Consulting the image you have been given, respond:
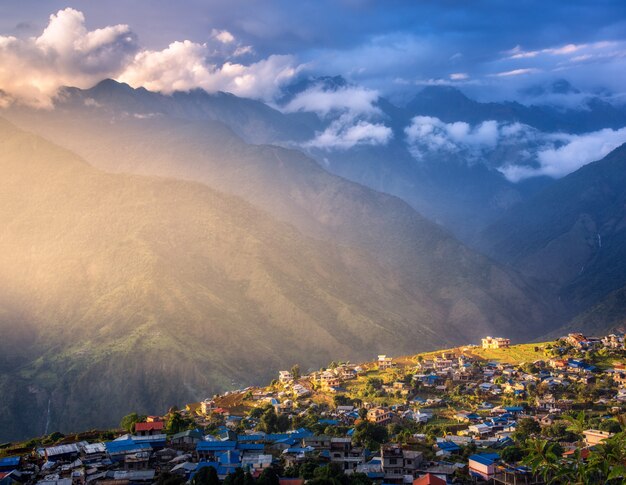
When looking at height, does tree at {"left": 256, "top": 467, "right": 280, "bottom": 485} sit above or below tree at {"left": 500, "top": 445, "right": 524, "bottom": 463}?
above

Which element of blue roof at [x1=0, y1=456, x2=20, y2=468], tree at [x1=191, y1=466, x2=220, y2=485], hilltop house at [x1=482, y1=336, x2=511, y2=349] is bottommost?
tree at [x1=191, y1=466, x2=220, y2=485]

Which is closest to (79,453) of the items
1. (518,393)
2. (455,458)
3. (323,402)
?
(455,458)

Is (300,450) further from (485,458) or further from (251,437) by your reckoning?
(485,458)

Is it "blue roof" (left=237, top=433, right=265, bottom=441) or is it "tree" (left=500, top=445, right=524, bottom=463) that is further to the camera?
"blue roof" (left=237, top=433, right=265, bottom=441)

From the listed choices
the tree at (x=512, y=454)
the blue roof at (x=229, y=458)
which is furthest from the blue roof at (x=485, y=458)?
the blue roof at (x=229, y=458)

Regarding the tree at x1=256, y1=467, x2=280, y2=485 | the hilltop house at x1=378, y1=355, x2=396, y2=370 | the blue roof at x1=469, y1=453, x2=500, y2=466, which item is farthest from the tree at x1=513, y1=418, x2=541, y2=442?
the hilltop house at x1=378, y1=355, x2=396, y2=370

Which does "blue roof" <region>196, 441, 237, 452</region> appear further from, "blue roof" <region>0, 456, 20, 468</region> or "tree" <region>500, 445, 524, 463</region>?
"tree" <region>500, 445, 524, 463</region>

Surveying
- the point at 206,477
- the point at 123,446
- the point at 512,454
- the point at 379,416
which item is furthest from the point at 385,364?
the point at 206,477
